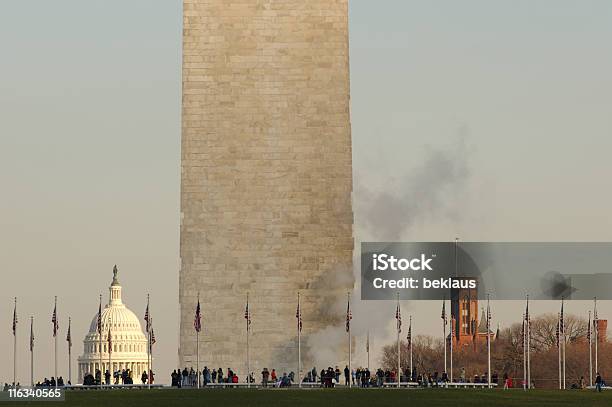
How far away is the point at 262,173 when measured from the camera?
281ft

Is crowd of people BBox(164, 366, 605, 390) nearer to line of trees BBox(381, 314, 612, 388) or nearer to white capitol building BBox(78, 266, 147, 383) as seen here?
line of trees BBox(381, 314, 612, 388)

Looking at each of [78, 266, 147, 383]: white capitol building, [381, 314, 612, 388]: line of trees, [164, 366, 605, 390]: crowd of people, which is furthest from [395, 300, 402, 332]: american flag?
[78, 266, 147, 383]: white capitol building

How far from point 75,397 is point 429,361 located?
7461cm

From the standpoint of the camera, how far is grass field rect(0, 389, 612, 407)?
191 feet

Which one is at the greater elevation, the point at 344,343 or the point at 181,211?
the point at 181,211

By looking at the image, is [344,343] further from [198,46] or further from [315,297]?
[198,46]

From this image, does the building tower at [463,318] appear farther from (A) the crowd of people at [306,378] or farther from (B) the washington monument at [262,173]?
(A) the crowd of people at [306,378]

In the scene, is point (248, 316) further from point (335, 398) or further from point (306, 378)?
A: point (335, 398)

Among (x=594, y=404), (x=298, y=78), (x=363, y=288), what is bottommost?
(x=594, y=404)

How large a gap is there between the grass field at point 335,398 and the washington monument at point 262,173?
15232 millimetres

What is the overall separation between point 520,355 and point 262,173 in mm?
46721

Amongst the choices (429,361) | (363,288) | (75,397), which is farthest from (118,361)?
(75,397)

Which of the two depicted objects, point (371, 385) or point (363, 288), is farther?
point (363, 288)

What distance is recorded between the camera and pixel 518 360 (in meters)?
128
